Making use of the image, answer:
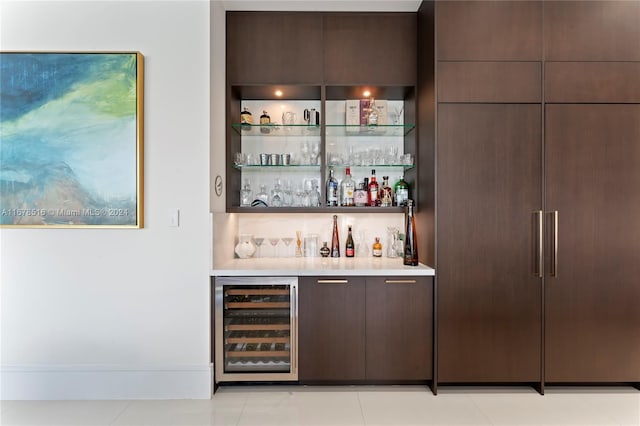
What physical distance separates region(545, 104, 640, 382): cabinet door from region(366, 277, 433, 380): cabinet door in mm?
792

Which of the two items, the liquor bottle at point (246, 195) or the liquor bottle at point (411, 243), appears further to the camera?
the liquor bottle at point (246, 195)

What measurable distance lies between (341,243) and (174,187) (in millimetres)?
1402

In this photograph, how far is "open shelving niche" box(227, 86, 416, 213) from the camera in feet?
9.49

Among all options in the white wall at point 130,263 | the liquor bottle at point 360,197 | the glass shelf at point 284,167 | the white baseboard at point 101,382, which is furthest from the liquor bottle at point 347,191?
the white baseboard at point 101,382

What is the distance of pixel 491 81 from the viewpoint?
8.15 ft

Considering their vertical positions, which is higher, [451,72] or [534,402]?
[451,72]

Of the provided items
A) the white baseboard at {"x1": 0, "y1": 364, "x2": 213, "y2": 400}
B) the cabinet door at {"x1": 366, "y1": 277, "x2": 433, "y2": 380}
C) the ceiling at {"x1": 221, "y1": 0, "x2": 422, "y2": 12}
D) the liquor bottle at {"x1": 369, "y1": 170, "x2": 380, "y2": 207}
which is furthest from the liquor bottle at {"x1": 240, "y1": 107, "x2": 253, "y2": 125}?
the white baseboard at {"x1": 0, "y1": 364, "x2": 213, "y2": 400}

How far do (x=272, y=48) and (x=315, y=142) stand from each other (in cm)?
78

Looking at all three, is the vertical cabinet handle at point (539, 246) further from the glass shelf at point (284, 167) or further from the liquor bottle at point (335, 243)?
the glass shelf at point (284, 167)

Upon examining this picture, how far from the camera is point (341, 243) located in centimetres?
322

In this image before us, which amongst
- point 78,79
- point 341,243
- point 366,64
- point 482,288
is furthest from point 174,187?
point 482,288

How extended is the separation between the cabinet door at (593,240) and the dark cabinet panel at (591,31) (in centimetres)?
34

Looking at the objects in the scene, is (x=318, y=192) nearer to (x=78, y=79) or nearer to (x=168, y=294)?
(x=168, y=294)

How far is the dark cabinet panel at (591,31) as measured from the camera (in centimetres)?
248
